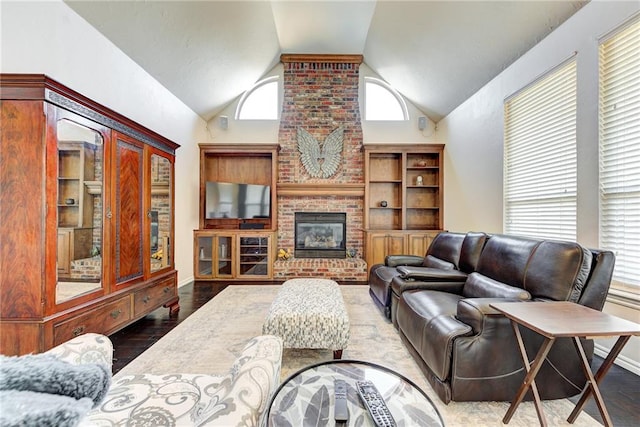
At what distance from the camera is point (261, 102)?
5.25 meters

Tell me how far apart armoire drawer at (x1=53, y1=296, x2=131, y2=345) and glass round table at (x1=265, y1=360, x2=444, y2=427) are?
1.65 meters

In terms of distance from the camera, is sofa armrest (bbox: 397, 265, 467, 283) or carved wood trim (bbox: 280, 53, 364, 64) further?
carved wood trim (bbox: 280, 53, 364, 64)

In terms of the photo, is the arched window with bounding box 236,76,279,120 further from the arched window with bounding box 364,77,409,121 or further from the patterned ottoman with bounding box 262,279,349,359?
the patterned ottoman with bounding box 262,279,349,359

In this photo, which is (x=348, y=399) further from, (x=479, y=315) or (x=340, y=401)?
(x=479, y=315)

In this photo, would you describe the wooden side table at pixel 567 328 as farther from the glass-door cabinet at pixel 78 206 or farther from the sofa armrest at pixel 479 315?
the glass-door cabinet at pixel 78 206

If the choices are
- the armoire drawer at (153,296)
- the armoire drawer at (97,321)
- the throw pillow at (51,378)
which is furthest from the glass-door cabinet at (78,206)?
the throw pillow at (51,378)

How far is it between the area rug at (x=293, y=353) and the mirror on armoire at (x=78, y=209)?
2.42ft

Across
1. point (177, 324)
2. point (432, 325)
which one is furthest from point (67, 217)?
point (432, 325)

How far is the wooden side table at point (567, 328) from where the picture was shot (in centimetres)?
117

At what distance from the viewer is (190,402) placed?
3.45 ft

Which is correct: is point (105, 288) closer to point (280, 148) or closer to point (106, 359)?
point (106, 359)

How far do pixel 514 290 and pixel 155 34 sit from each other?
4.15 meters

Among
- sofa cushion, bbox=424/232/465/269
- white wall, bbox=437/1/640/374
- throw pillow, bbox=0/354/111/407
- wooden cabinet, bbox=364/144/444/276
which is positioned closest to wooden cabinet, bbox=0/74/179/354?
throw pillow, bbox=0/354/111/407

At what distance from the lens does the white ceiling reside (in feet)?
8.91
